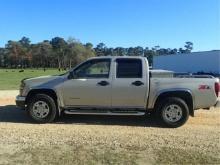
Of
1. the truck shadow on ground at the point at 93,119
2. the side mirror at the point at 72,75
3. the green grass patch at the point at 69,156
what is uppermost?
the side mirror at the point at 72,75

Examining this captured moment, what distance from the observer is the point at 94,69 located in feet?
35.4

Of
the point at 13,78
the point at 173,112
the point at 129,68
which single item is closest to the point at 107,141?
the point at 173,112

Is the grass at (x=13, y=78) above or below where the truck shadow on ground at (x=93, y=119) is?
above

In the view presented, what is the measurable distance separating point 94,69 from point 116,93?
2.91ft

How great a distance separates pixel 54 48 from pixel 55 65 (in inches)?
265

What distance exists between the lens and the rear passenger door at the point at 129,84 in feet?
34.0

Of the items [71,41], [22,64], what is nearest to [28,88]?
[71,41]

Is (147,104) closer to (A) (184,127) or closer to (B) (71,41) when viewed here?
(A) (184,127)

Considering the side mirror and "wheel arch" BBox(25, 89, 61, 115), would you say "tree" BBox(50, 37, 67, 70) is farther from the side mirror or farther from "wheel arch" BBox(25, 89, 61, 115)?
the side mirror

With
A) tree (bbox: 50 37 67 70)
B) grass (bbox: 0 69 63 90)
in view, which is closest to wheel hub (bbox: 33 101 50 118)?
grass (bbox: 0 69 63 90)

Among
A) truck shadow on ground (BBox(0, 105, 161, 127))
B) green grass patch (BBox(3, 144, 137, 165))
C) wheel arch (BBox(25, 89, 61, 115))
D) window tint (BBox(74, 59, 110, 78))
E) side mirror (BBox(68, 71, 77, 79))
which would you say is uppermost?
window tint (BBox(74, 59, 110, 78))

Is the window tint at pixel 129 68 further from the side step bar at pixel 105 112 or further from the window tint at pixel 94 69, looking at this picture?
the side step bar at pixel 105 112

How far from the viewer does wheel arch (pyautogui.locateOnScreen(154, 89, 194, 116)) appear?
1023 cm

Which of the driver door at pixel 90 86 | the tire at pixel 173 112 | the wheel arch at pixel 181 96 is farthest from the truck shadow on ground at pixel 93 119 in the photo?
the wheel arch at pixel 181 96
